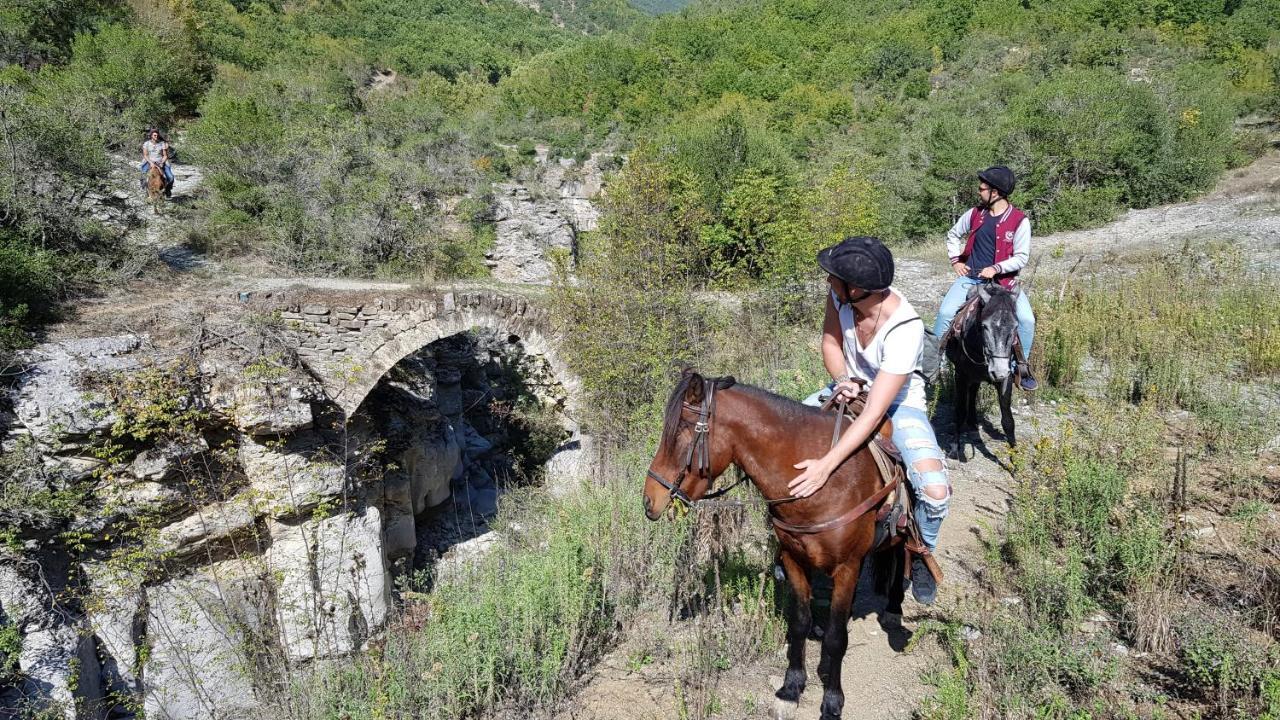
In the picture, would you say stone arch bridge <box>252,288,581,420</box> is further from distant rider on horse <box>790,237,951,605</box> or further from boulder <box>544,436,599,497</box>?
distant rider on horse <box>790,237,951,605</box>

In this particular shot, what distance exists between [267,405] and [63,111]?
26.2 feet

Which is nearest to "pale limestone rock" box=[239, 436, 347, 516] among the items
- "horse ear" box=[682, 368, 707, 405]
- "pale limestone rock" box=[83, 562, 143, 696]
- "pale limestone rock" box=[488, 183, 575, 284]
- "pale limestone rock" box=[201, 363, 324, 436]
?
"pale limestone rock" box=[201, 363, 324, 436]

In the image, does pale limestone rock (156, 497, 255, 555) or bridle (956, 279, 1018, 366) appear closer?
bridle (956, 279, 1018, 366)

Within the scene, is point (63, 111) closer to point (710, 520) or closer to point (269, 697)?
point (269, 697)

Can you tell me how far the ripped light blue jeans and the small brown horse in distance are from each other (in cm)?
19

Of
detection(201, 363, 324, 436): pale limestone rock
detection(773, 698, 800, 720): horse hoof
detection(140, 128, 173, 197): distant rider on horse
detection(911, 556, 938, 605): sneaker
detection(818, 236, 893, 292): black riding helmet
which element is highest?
detection(140, 128, 173, 197): distant rider on horse

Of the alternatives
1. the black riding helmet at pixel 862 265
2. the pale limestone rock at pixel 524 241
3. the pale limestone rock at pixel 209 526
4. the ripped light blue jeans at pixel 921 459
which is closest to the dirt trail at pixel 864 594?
the ripped light blue jeans at pixel 921 459

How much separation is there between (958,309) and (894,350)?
2.86m

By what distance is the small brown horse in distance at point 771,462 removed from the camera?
2.64 metres

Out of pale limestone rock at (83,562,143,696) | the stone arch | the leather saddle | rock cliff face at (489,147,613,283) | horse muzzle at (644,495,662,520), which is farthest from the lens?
rock cliff face at (489,147,613,283)

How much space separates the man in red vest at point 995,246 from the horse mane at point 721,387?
290cm

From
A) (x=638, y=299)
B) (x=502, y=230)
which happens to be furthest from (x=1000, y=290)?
(x=502, y=230)

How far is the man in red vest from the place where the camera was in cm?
468

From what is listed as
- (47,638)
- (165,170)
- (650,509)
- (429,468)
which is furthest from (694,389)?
(165,170)
